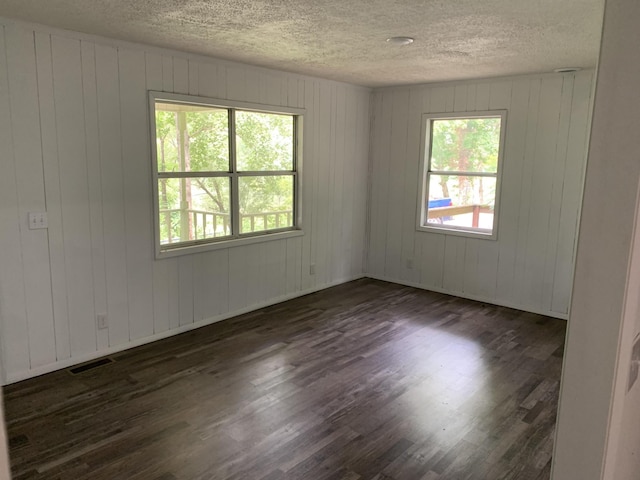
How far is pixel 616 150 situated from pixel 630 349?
574 millimetres

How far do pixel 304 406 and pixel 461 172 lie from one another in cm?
351

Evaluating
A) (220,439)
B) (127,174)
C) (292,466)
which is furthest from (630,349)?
(127,174)

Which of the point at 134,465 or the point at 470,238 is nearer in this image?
the point at 134,465

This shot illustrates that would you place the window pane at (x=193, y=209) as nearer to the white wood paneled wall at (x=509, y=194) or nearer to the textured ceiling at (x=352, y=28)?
the textured ceiling at (x=352, y=28)

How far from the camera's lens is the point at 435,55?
3963 millimetres

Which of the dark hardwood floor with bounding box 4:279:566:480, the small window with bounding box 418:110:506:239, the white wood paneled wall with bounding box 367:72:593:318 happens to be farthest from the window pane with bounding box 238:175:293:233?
Result: the small window with bounding box 418:110:506:239

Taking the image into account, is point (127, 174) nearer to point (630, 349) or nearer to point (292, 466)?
point (292, 466)

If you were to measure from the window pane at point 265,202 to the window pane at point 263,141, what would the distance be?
0.45 feet

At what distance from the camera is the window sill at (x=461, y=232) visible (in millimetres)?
5344

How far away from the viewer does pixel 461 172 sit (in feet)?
18.0

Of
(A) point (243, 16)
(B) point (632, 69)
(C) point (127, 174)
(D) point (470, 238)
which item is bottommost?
(D) point (470, 238)

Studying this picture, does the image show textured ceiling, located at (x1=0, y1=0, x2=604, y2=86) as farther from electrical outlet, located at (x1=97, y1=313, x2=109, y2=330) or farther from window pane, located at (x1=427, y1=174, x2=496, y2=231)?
electrical outlet, located at (x1=97, y1=313, x2=109, y2=330)

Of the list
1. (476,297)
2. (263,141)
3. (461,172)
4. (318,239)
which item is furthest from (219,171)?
(476,297)

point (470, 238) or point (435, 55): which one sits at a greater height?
point (435, 55)
